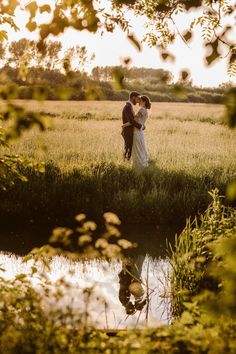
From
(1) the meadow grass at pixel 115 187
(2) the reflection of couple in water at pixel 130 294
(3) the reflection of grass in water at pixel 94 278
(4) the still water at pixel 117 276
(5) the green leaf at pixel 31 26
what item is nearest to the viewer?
(5) the green leaf at pixel 31 26

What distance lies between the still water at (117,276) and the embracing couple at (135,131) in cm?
316

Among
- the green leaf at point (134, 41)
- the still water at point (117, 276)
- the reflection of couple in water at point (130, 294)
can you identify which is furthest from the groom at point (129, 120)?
the green leaf at point (134, 41)

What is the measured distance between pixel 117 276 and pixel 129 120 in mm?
5917

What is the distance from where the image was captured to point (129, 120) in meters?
12.5

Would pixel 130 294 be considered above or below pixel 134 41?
below

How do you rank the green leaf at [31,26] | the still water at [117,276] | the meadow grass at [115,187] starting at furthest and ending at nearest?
the meadow grass at [115,187]
the still water at [117,276]
the green leaf at [31,26]

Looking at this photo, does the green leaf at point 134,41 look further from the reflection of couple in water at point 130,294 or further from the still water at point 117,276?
the reflection of couple in water at point 130,294

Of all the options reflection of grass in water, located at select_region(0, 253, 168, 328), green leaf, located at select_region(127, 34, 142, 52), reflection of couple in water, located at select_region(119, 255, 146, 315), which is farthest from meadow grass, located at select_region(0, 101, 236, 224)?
green leaf, located at select_region(127, 34, 142, 52)

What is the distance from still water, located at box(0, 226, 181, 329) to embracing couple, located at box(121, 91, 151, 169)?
316 centimetres

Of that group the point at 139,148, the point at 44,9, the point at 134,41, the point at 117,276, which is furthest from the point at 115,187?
the point at 134,41

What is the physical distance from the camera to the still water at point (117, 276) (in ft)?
19.0

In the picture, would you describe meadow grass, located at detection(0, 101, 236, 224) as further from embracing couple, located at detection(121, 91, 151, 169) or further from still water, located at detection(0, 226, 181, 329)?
still water, located at detection(0, 226, 181, 329)

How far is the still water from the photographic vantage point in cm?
580

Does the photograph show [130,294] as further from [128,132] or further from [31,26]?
[128,132]
